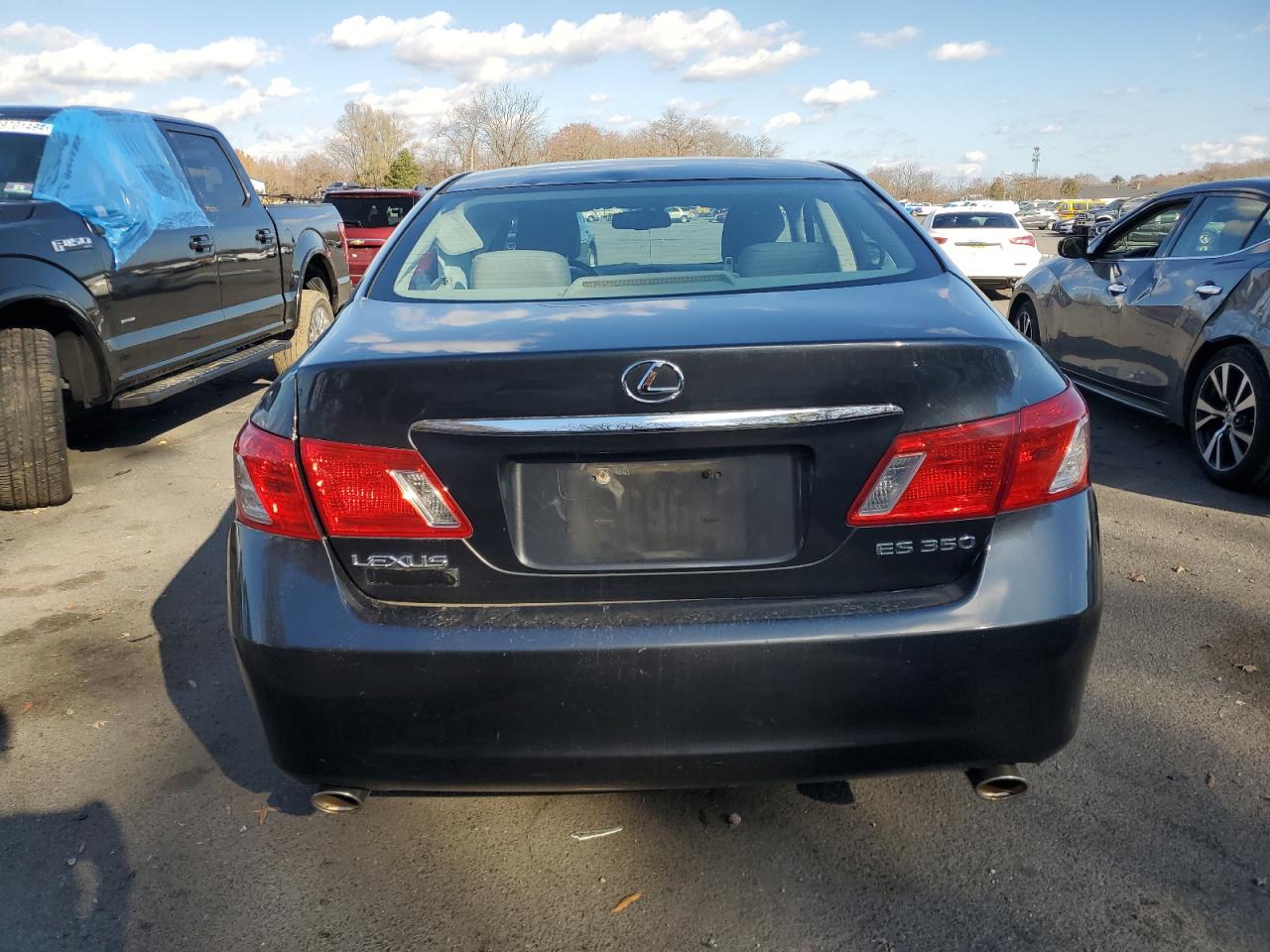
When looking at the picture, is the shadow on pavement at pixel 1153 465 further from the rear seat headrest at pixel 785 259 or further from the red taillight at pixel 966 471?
the red taillight at pixel 966 471

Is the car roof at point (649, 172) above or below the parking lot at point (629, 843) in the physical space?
above

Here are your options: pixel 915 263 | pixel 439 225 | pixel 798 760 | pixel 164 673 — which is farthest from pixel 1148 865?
pixel 164 673

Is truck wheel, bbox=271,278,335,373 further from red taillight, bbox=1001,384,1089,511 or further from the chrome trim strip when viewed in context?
red taillight, bbox=1001,384,1089,511

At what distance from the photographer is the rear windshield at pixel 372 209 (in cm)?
1473

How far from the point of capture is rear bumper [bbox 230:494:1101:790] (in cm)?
204

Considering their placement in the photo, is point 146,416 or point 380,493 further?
point 146,416

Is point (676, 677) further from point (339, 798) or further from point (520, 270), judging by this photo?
point (520, 270)

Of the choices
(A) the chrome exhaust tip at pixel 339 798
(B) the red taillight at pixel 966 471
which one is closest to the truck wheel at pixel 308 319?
(A) the chrome exhaust tip at pixel 339 798

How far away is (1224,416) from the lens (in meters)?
5.60

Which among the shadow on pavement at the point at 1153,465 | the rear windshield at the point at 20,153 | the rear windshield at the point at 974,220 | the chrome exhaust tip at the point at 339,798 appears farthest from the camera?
the rear windshield at the point at 974,220

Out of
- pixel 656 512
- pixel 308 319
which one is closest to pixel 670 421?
pixel 656 512

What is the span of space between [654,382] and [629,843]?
128cm

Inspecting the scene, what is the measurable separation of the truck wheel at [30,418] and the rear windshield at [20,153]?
1000 mm

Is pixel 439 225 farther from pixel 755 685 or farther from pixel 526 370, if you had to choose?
pixel 755 685
